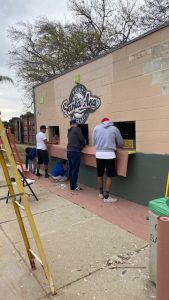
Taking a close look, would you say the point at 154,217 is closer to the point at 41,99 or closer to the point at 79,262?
the point at 79,262

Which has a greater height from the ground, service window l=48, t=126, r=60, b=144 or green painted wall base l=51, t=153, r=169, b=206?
service window l=48, t=126, r=60, b=144

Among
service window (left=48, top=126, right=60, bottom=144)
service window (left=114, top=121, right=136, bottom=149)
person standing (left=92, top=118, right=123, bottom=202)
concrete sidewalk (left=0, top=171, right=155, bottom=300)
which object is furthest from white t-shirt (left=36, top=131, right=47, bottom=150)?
concrete sidewalk (left=0, top=171, right=155, bottom=300)

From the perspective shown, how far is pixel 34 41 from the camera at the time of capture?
836 inches

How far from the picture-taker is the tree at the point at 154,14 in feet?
47.1

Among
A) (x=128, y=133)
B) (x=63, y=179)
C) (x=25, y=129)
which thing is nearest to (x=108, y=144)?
(x=128, y=133)

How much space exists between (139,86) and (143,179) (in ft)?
5.67

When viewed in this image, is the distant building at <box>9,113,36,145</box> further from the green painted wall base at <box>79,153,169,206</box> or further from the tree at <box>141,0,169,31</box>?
the green painted wall base at <box>79,153,169,206</box>

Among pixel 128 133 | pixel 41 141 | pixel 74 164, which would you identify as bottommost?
pixel 74 164

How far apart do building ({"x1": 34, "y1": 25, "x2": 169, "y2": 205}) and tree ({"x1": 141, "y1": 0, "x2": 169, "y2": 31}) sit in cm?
934

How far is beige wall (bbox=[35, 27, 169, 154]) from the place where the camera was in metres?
4.76

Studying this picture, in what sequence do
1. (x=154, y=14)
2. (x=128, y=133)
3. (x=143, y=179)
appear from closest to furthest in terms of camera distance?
(x=143, y=179) → (x=128, y=133) → (x=154, y=14)

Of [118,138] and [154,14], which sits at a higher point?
[154,14]

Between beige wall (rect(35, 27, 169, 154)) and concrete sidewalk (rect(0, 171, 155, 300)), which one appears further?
beige wall (rect(35, 27, 169, 154))

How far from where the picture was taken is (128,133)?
6109 mm
